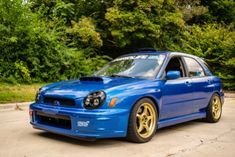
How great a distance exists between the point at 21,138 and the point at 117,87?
187 cm

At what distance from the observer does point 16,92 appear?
39.6 feet

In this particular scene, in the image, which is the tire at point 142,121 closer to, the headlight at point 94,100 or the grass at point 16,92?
the headlight at point 94,100

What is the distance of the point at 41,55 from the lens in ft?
50.5

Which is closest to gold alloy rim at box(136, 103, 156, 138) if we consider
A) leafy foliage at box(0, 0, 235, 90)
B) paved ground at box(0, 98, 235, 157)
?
paved ground at box(0, 98, 235, 157)

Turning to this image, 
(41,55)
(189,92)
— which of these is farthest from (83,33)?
(189,92)

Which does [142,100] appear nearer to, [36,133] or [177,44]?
[36,133]

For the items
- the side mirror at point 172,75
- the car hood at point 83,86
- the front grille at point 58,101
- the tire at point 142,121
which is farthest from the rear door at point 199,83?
the front grille at point 58,101

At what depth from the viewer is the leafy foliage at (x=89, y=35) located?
14836mm

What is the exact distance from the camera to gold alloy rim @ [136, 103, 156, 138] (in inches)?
245

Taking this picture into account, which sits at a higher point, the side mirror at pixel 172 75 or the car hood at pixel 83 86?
the side mirror at pixel 172 75

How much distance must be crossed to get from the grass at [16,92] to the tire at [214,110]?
5.27m

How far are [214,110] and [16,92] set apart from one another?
634 cm

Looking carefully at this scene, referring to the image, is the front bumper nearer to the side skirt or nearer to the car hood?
the car hood

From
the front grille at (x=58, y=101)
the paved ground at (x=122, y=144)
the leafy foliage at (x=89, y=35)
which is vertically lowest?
the paved ground at (x=122, y=144)
